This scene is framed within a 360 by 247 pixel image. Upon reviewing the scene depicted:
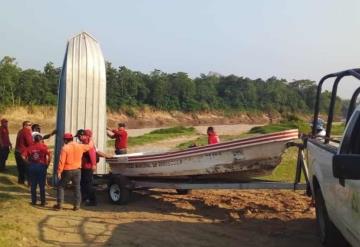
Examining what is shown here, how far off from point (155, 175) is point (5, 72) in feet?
182

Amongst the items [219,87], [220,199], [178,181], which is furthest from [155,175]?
[219,87]

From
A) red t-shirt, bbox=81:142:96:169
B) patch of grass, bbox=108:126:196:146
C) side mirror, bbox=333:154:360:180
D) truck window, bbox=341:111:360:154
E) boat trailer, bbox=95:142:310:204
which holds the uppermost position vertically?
truck window, bbox=341:111:360:154

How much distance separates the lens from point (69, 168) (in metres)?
11.0

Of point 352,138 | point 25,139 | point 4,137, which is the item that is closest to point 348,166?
point 352,138

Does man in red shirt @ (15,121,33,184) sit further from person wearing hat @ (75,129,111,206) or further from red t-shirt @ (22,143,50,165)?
person wearing hat @ (75,129,111,206)

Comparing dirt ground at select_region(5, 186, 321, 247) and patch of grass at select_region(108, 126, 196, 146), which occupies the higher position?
dirt ground at select_region(5, 186, 321, 247)

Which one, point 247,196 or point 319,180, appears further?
point 247,196

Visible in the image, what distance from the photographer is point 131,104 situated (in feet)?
261

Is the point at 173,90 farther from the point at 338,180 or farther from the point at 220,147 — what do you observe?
the point at 338,180

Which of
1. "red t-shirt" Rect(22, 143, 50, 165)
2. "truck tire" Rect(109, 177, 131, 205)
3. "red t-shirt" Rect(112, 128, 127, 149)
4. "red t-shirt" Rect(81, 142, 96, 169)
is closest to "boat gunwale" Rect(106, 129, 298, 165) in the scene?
"truck tire" Rect(109, 177, 131, 205)

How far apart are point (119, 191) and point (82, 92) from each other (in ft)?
10.1

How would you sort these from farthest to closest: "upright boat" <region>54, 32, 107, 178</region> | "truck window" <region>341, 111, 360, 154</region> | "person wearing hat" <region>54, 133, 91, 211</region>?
"upright boat" <region>54, 32, 107, 178</region>, "person wearing hat" <region>54, 133, 91, 211</region>, "truck window" <region>341, 111, 360, 154</region>

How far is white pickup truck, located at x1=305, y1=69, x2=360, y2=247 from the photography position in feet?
14.0

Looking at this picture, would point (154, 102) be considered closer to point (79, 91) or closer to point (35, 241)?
point (79, 91)
